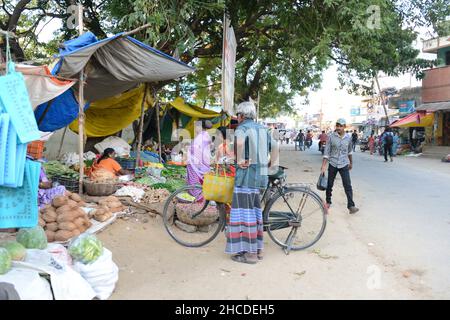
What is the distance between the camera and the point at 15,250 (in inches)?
136

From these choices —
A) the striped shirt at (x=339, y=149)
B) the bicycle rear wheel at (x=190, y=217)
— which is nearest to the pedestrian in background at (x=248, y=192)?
the bicycle rear wheel at (x=190, y=217)

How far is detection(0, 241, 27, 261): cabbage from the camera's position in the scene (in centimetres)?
343

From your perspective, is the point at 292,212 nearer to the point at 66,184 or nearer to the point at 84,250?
the point at 84,250

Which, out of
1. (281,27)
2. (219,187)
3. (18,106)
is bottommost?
(219,187)

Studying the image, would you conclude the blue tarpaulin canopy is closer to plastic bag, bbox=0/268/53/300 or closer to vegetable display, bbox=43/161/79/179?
vegetable display, bbox=43/161/79/179

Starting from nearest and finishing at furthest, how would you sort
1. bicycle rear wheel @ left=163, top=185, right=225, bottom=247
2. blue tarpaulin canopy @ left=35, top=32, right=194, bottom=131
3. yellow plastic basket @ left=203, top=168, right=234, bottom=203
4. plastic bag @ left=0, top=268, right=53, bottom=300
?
plastic bag @ left=0, top=268, right=53, bottom=300
yellow plastic basket @ left=203, top=168, right=234, bottom=203
bicycle rear wheel @ left=163, top=185, right=225, bottom=247
blue tarpaulin canopy @ left=35, top=32, right=194, bottom=131

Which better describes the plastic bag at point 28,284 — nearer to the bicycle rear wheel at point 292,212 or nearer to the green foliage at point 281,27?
the bicycle rear wheel at point 292,212

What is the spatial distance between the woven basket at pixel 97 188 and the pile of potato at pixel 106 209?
0.82 metres

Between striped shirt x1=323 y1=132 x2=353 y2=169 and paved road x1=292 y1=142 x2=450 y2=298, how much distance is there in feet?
3.18

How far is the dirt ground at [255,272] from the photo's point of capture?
3.67m

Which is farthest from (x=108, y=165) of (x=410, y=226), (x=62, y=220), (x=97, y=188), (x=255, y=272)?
(x=410, y=226)

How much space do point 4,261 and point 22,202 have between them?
19.6 inches

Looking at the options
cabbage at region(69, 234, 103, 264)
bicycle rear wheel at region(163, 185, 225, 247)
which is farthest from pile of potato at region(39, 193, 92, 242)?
cabbage at region(69, 234, 103, 264)

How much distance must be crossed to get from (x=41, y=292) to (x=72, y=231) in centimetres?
199
